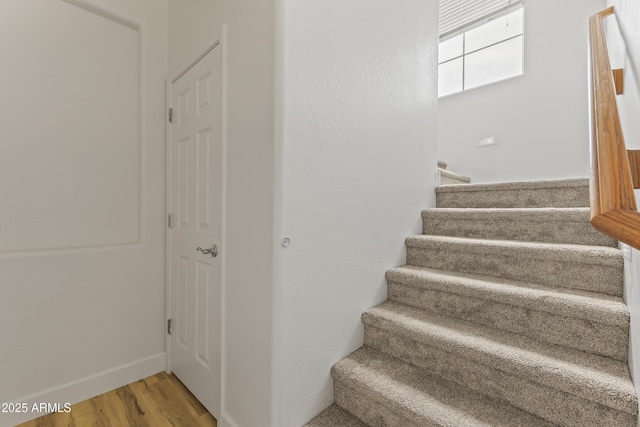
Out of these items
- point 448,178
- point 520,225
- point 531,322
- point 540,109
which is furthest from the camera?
point 540,109

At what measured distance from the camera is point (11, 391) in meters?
1.50

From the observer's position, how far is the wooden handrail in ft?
1.59

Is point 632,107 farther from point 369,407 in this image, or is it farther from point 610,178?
point 369,407

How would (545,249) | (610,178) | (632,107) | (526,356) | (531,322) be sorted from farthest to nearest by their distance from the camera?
(545,249) < (531,322) < (526,356) < (632,107) < (610,178)

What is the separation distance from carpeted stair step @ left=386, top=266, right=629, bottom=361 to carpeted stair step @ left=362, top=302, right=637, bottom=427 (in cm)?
4

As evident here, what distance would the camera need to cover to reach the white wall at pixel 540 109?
9.05 ft

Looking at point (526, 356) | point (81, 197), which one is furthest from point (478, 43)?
point (81, 197)

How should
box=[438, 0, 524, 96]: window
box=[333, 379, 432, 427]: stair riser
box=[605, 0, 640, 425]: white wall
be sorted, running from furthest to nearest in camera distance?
box=[438, 0, 524, 96]: window, box=[333, 379, 432, 427]: stair riser, box=[605, 0, 640, 425]: white wall

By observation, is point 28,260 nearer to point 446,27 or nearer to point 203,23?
point 203,23

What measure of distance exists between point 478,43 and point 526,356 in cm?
370

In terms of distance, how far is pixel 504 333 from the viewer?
1289 millimetres

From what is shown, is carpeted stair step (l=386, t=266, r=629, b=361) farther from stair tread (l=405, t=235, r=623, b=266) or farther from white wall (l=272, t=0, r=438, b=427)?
white wall (l=272, t=0, r=438, b=427)

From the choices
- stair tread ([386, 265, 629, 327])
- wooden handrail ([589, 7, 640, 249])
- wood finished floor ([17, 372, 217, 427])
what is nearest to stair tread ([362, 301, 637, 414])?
stair tread ([386, 265, 629, 327])

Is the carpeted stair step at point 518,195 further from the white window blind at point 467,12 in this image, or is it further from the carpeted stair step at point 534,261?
the white window blind at point 467,12
